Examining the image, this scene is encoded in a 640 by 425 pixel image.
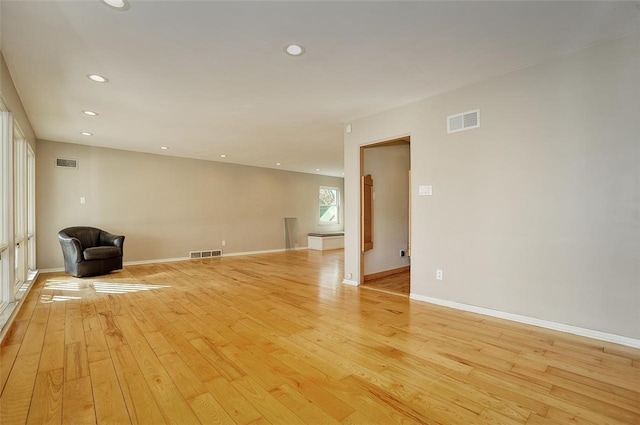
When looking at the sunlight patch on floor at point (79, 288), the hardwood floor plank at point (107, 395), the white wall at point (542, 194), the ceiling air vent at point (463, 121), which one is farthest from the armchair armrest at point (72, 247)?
the ceiling air vent at point (463, 121)

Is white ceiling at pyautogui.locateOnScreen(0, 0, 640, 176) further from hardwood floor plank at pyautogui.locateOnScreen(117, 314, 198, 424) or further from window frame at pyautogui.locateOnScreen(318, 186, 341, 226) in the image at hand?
window frame at pyautogui.locateOnScreen(318, 186, 341, 226)

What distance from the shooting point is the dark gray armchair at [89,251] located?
4.82 m

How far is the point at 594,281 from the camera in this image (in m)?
2.44

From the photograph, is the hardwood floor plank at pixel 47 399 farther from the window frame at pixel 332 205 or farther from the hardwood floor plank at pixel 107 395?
the window frame at pixel 332 205

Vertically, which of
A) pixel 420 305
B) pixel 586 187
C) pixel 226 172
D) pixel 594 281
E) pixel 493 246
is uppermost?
pixel 226 172

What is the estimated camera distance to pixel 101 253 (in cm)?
500

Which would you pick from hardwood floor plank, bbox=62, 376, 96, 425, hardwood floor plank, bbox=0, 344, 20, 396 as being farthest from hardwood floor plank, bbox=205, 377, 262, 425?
hardwood floor plank, bbox=0, 344, 20, 396

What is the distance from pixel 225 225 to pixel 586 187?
7.17 meters

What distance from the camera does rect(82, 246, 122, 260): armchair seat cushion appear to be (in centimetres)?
487

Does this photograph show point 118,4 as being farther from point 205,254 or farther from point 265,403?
point 205,254

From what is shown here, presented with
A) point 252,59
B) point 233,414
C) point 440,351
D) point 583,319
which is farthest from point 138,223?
point 583,319

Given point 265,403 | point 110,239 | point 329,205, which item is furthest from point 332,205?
point 265,403

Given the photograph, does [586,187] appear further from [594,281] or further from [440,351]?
[440,351]

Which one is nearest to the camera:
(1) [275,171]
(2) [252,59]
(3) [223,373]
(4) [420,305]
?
(3) [223,373]
